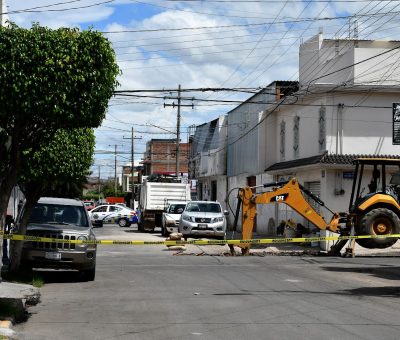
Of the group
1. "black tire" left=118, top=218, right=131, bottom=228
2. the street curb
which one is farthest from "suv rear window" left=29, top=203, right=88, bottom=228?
"black tire" left=118, top=218, right=131, bottom=228

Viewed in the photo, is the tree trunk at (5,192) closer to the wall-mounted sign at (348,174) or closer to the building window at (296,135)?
the wall-mounted sign at (348,174)

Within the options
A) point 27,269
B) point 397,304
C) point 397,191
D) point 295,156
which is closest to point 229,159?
point 295,156

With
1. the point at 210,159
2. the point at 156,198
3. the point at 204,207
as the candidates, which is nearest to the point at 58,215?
the point at 204,207

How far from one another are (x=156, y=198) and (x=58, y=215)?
87.2 ft

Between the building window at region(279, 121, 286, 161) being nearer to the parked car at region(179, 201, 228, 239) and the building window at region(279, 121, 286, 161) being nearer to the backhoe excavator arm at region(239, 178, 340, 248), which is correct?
the parked car at region(179, 201, 228, 239)

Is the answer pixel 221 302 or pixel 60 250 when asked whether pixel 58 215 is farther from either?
pixel 221 302

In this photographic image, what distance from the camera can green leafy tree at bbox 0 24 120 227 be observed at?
34.4ft

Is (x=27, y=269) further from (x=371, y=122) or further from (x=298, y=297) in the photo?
(x=371, y=122)

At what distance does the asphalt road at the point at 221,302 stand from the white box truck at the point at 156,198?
72.2 feet

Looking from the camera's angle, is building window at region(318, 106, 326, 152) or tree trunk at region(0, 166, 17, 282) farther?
building window at region(318, 106, 326, 152)

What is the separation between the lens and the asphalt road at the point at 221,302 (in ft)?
31.9

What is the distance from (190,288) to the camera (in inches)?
583

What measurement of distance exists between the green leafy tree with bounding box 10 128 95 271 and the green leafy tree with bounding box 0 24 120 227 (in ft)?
13.7

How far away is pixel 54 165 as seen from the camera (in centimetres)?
1780
